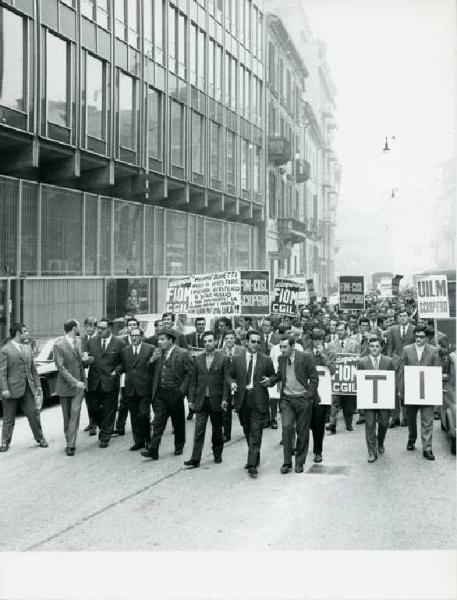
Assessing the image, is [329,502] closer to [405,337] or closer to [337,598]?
[337,598]

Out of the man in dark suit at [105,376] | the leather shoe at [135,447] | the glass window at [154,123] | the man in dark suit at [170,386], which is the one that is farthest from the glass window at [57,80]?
the leather shoe at [135,447]

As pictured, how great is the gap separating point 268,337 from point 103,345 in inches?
146

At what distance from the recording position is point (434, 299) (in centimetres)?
1272

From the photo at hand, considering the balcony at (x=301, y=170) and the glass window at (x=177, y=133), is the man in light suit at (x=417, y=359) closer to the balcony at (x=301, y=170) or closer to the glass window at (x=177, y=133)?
→ the glass window at (x=177, y=133)

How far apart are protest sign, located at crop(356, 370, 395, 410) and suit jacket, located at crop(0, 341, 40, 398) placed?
463 centimetres

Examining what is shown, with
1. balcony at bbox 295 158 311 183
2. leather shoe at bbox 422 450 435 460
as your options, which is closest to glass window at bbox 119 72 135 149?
leather shoe at bbox 422 450 435 460

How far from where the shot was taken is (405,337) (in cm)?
1405

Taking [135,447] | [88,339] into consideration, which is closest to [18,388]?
[88,339]

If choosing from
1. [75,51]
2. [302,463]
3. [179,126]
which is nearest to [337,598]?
[302,463]

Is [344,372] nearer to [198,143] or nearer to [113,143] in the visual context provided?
[113,143]

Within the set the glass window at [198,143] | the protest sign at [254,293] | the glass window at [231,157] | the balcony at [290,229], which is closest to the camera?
the protest sign at [254,293]

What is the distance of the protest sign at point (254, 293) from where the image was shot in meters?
17.3

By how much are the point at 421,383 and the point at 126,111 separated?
16107 millimetres

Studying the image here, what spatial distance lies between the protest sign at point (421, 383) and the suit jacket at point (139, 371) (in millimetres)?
3636
